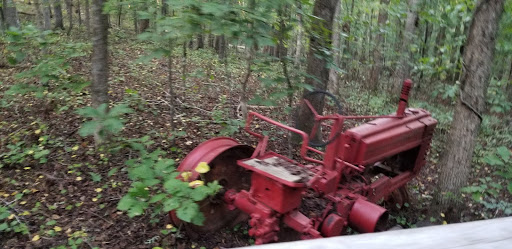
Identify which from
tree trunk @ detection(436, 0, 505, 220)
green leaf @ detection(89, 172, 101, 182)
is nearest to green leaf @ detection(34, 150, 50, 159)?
green leaf @ detection(89, 172, 101, 182)

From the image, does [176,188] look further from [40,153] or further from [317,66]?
[317,66]

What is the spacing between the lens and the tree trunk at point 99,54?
4.66 m

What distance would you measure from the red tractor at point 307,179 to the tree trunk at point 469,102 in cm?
49

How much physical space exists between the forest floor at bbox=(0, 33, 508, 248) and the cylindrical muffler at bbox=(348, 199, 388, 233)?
1213mm

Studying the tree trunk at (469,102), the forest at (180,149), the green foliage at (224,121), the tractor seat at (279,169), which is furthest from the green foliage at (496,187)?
the green foliage at (224,121)

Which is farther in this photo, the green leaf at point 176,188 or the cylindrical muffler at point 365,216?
the cylindrical muffler at point 365,216

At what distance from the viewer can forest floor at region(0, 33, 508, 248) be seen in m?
3.80

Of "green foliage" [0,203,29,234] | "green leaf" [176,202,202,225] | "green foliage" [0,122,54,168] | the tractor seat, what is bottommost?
"green foliage" [0,203,29,234]

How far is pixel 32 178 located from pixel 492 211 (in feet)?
21.5

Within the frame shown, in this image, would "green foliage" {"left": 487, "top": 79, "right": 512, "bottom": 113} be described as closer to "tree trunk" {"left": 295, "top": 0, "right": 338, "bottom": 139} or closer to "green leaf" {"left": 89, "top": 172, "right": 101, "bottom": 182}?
"tree trunk" {"left": 295, "top": 0, "right": 338, "bottom": 139}

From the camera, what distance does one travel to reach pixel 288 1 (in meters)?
3.75

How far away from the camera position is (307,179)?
3465 millimetres

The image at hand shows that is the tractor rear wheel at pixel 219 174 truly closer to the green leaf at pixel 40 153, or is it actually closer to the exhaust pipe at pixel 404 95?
the exhaust pipe at pixel 404 95

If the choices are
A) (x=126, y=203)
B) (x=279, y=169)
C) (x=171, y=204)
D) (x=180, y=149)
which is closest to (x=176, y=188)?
(x=171, y=204)
